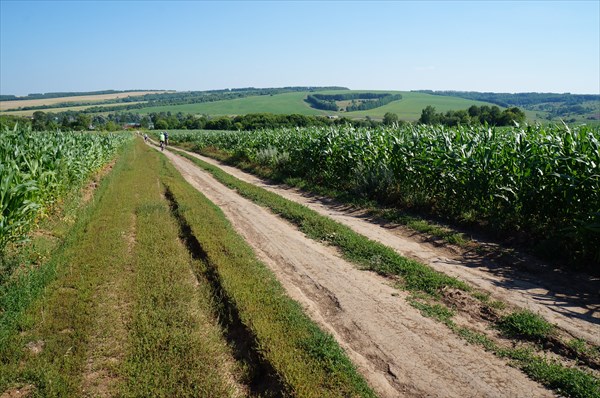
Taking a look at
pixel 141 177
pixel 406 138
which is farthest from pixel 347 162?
pixel 141 177

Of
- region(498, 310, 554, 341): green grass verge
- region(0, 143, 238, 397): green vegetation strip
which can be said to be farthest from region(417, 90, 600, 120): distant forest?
region(0, 143, 238, 397): green vegetation strip

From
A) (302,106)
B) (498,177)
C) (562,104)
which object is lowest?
(498,177)

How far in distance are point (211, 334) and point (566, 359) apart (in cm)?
411

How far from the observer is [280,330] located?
15.1ft

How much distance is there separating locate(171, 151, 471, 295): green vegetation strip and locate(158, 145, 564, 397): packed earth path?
0.33 metres

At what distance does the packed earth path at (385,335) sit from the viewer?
374 centimetres

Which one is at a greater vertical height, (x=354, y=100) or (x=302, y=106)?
(x=354, y=100)

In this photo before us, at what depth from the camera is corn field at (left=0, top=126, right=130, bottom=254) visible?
22.5ft

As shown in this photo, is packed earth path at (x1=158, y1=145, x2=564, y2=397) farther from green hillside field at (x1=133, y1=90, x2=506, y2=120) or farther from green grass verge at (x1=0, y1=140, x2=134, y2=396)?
green hillside field at (x1=133, y1=90, x2=506, y2=120)

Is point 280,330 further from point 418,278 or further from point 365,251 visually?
point 365,251

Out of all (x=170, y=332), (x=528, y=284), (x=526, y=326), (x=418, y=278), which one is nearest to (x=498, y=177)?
(x=528, y=284)

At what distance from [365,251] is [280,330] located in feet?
11.6

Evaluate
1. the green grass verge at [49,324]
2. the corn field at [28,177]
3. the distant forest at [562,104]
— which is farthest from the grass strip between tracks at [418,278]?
the distant forest at [562,104]

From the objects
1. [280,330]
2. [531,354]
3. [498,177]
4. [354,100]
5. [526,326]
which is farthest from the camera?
[354,100]
